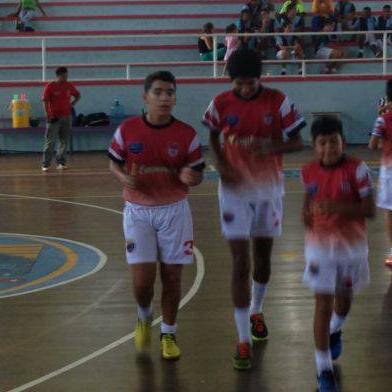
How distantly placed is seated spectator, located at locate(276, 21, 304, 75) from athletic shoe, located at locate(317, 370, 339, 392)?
18675 mm

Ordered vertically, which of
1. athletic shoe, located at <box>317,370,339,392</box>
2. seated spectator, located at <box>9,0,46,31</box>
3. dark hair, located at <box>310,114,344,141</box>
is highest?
seated spectator, located at <box>9,0,46,31</box>

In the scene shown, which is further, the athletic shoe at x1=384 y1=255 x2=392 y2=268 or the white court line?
the athletic shoe at x1=384 y1=255 x2=392 y2=268

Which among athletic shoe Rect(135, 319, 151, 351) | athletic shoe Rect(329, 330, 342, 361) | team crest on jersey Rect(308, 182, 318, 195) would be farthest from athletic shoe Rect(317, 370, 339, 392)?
athletic shoe Rect(135, 319, 151, 351)

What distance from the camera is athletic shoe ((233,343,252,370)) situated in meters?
6.64

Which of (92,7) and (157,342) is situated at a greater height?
(92,7)

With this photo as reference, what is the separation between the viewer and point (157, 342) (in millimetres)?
7320

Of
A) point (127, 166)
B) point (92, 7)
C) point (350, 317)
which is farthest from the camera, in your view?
point (92, 7)

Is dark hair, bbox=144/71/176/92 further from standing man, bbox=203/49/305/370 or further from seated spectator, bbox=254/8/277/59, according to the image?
seated spectator, bbox=254/8/277/59

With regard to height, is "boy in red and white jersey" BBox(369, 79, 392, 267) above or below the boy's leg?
above

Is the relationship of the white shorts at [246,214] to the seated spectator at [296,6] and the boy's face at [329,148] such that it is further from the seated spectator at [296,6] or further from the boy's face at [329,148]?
the seated spectator at [296,6]

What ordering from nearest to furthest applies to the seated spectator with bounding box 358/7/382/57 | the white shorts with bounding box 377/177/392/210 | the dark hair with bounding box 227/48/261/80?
the dark hair with bounding box 227/48/261/80 → the white shorts with bounding box 377/177/392/210 → the seated spectator with bounding box 358/7/382/57

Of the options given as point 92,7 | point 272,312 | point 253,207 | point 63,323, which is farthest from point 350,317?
point 92,7

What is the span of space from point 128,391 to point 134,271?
0.89 meters

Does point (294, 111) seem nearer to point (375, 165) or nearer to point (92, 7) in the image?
point (375, 165)
